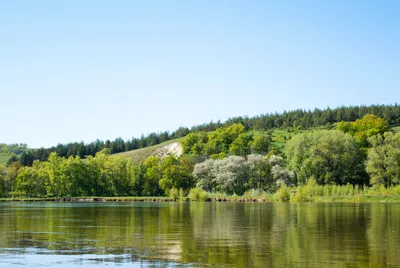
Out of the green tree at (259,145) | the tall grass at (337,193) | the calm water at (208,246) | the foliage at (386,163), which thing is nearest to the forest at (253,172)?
the foliage at (386,163)

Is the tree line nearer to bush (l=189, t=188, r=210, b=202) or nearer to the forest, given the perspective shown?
the forest

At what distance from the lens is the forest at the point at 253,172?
106m

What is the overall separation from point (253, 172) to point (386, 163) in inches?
1408

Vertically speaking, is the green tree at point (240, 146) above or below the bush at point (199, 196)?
above

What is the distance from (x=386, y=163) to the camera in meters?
105

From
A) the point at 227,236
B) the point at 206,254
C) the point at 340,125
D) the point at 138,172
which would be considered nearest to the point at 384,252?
the point at 206,254

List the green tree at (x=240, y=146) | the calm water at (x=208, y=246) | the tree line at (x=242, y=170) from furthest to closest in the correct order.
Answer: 1. the green tree at (x=240, y=146)
2. the tree line at (x=242, y=170)
3. the calm water at (x=208, y=246)

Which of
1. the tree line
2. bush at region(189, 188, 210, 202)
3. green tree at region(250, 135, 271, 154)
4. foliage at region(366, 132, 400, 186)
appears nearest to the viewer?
foliage at region(366, 132, 400, 186)

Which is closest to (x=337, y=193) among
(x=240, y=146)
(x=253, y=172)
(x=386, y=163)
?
(x=386, y=163)

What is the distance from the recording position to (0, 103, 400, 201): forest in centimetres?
10594

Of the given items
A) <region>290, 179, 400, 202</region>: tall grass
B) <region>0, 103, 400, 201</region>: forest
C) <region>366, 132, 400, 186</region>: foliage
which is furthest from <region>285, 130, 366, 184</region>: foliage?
<region>290, 179, 400, 202</region>: tall grass

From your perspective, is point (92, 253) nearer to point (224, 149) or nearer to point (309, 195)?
point (309, 195)

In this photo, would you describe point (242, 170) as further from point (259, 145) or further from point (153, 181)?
point (259, 145)

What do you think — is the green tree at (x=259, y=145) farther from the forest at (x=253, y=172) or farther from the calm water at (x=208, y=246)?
the calm water at (x=208, y=246)
